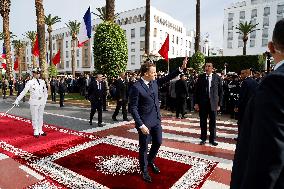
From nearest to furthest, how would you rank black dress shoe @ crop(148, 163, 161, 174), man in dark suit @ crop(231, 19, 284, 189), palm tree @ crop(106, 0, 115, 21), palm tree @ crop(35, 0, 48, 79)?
man in dark suit @ crop(231, 19, 284, 189) → black dress shoe @ crop(148, 163, 161, 174) → palm tree @ crop(106, 0, 115, 21) → palm tree @ crop(35, 0, 48, 79)

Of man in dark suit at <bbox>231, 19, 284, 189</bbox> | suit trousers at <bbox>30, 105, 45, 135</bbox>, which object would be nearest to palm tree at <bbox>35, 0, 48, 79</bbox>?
suit trousers at <bbox>30, 105, 45, 135</bbox>

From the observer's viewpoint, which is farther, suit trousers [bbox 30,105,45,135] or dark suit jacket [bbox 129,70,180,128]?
suit trousers [bbox 30,105,45,135]

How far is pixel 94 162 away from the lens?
572 cm

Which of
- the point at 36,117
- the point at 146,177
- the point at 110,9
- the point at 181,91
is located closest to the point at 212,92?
the point at 146,177

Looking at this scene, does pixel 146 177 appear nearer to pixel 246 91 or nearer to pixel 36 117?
pixel 246 91

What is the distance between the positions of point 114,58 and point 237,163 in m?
16.1

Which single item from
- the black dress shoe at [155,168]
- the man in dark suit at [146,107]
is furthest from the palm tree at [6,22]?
the man in dark suit at [146,107]

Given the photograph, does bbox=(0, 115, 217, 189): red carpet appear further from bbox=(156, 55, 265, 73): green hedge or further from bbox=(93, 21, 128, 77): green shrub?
bbox=(156, 55, 265, 73): green hedge

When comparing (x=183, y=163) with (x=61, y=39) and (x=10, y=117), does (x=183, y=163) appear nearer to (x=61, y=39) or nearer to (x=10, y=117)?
(x=10, y=117)

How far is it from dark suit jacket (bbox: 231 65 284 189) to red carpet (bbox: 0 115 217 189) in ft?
10.9

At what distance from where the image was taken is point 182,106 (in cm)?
1173

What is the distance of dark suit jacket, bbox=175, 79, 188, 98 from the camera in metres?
11.5

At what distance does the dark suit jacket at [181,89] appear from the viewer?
11500 millimetres

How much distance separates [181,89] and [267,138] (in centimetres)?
1047
